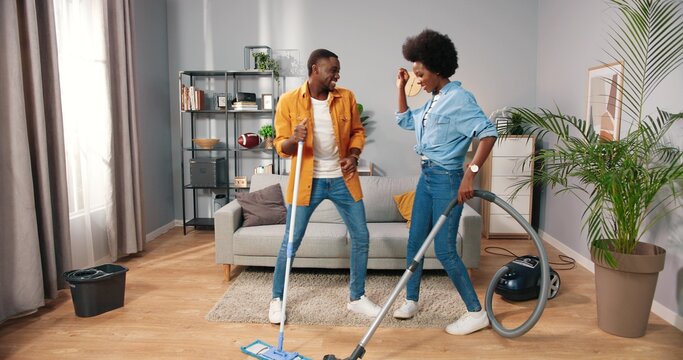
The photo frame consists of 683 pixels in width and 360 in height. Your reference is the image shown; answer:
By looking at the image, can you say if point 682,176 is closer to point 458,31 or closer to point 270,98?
point 458,31

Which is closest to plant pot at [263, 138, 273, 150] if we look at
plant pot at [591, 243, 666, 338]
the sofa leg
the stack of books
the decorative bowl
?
the stack of books

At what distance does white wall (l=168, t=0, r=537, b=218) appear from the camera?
16.9 ft

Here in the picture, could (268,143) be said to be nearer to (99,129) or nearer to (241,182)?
(241,182)

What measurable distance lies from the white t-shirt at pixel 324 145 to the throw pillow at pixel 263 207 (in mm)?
1165

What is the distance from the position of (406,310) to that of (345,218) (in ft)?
1.97

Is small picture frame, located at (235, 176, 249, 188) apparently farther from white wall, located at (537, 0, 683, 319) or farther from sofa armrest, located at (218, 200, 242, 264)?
white wall, located at (537, 0, 683, 319)

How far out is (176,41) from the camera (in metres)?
5.25

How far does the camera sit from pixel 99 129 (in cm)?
380

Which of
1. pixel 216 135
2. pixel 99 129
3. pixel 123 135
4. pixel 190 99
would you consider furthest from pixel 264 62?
pixel 99 129

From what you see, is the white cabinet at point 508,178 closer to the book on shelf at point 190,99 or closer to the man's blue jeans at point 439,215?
the man's blue jeans at point 439,215

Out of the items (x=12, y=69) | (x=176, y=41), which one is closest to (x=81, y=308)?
(x=12, y=69)

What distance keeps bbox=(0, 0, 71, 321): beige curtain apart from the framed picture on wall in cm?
354

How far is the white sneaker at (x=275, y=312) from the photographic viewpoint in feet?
8.71

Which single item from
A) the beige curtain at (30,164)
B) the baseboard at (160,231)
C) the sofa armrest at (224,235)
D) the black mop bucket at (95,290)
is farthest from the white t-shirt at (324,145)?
the baseboard at (160,231)
